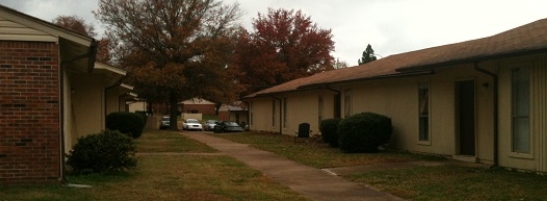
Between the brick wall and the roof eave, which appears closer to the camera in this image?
the brick wall

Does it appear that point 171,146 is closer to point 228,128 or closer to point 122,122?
point 122,122

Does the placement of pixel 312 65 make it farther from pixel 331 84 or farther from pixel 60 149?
pixel 60 149

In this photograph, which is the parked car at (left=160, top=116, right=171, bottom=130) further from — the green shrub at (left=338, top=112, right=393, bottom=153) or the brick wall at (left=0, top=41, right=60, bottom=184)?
the brick wall at (left=0, top=41, right=60, bottom=184)

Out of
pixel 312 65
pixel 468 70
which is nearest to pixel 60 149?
pixel 468 70

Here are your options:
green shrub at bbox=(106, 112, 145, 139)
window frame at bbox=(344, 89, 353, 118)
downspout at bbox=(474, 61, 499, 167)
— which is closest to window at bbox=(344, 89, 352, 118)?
window frame at bbox=(344, 89, 353, 118)

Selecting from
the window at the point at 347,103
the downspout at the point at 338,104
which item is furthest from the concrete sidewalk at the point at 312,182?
the downspout at the point at 338,104

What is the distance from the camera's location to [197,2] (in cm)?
4734

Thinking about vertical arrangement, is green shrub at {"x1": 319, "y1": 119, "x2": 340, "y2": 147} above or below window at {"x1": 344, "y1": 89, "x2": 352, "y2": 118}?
below

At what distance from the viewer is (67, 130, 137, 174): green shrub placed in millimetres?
12156

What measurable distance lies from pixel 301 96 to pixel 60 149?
20820 millimetres

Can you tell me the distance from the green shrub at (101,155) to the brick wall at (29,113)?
168 centimetres

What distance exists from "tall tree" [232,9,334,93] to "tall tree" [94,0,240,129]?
11778 mm

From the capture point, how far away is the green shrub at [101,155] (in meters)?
12.2

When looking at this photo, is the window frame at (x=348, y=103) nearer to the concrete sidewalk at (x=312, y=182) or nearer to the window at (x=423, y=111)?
the window at (x=423, y=111)
